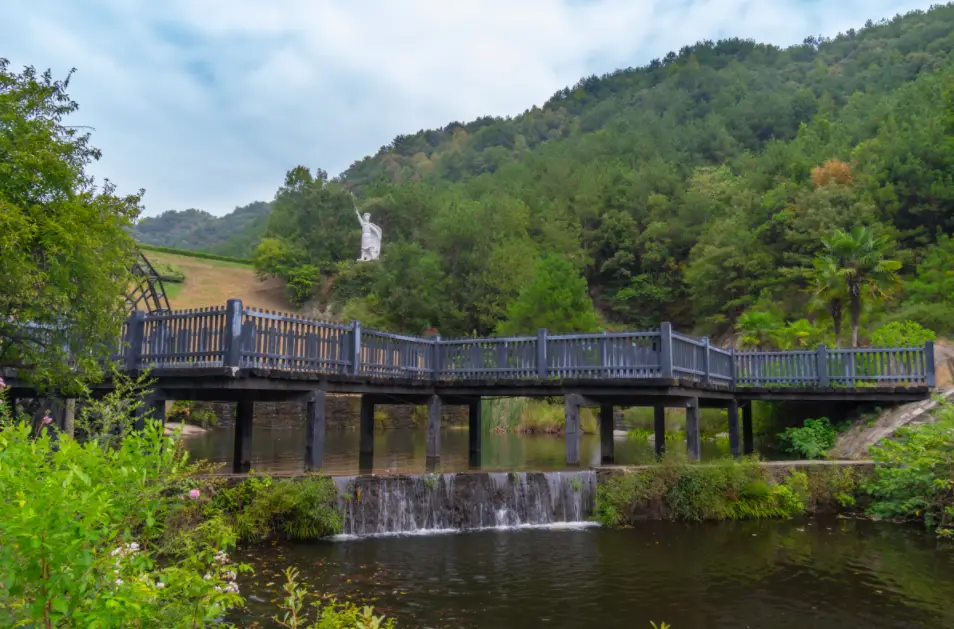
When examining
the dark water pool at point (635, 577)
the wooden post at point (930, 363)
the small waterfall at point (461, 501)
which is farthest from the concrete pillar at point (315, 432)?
the wooden post at point (930, 363)

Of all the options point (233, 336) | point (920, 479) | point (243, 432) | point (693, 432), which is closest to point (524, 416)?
point (693, 432)

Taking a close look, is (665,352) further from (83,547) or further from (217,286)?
(217,286)

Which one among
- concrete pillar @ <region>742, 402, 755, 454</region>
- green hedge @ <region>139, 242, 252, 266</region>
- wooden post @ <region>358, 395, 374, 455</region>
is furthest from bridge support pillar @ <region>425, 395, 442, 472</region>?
green hedge @ <region>139, 242, 252, 266</region>

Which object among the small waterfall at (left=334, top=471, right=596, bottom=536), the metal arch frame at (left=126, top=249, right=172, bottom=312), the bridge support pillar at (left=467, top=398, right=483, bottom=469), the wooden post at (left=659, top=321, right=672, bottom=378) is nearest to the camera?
the small waterfall at (left=334, top=471, right=596, bottom=536)

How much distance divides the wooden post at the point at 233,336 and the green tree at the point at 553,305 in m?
27.7

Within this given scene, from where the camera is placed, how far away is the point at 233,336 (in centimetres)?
1348

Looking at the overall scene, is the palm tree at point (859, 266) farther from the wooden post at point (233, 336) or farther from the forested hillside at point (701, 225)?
the wooden post at point (233, 336)

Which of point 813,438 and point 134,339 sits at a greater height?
point 134,339

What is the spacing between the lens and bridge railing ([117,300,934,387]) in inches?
553

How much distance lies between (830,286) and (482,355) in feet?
60.2

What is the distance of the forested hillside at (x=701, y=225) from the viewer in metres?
38.5

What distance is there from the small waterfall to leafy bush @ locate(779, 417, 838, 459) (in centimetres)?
965

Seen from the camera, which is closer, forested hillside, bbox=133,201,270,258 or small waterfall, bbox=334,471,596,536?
small waterfall, bbox=334,471,596,536

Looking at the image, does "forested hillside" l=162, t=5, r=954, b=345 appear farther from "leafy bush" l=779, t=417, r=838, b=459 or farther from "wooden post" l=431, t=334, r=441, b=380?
"wooden post" l=431, t=334, r=441, b=380
